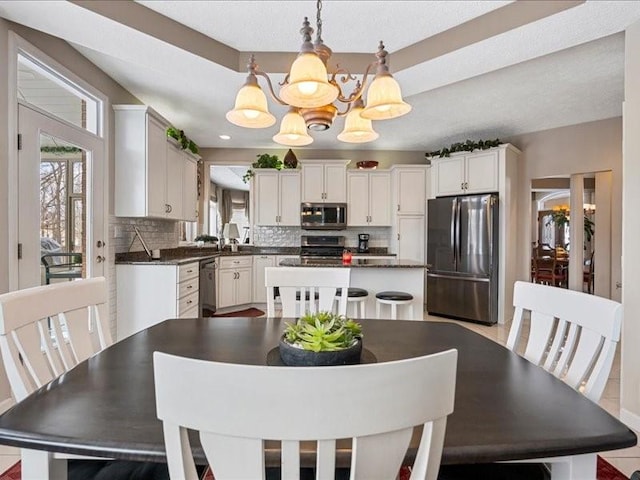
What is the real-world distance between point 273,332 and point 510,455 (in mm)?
1006

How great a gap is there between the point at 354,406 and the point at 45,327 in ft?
3.97

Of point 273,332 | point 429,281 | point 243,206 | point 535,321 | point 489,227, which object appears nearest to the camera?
point 535,321

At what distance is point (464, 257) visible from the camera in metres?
4.73

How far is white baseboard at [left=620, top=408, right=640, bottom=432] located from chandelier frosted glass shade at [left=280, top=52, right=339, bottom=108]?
2.68m

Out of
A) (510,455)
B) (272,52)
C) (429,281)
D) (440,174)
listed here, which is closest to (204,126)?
(272,52)

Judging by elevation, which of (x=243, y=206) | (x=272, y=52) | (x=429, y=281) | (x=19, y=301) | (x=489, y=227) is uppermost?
(x=272, y=52)

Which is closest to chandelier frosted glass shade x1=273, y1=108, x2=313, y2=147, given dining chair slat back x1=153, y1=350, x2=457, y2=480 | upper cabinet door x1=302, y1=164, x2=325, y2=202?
dining chair slat back x1=153, y1=350, x2=457, y2=480

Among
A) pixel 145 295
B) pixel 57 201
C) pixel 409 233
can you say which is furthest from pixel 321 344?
pixel 409 233

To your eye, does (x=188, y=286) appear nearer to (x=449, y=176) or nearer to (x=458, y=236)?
(x=458, y=236)

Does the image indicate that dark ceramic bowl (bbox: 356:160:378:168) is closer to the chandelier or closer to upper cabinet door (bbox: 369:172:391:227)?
upper cabinet door (bbox: 369:172:391:227)

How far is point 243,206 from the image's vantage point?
8.73m

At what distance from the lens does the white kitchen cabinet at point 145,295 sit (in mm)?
3439

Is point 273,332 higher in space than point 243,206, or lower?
lower

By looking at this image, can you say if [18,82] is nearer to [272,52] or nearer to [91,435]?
[272,52]
